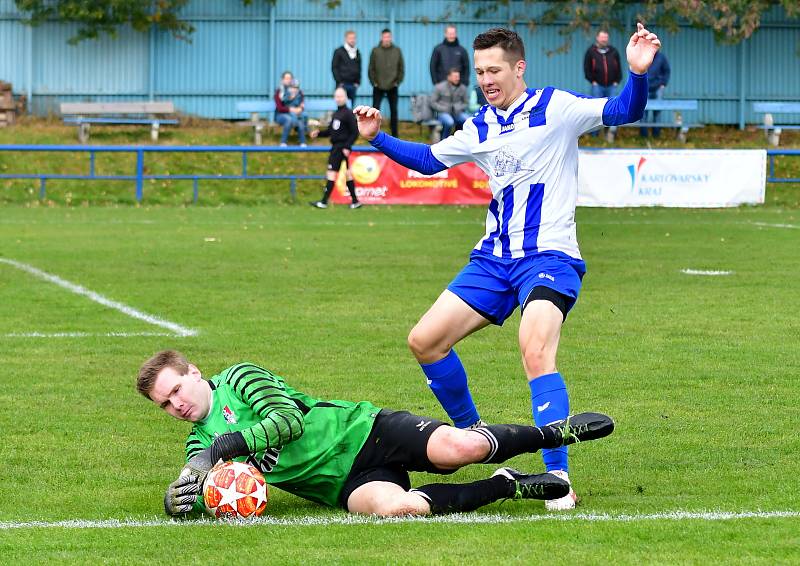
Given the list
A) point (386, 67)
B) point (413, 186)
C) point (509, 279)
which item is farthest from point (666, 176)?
point (509, 279)

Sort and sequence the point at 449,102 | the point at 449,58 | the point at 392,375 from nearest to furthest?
the point at 392,375
the point at 449,58
the point at 449,102

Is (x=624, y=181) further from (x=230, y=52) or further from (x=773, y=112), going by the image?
(x=230, y=52)

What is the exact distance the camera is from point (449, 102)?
28922 mm

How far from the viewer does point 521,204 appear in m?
6.77

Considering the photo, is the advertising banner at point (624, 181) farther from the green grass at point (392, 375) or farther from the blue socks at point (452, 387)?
the blue socks at point (452, 387)

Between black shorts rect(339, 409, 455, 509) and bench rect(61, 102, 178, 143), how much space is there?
25.8 m

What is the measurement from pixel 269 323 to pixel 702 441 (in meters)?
5.35

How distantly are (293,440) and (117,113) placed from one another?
1063 inches

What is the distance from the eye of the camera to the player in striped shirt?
6.61m

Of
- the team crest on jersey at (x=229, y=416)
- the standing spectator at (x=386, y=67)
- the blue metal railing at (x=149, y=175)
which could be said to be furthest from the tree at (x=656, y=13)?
the team crest on jersey at (x=229, y=416)

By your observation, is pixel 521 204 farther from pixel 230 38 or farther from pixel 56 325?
pixel 230 38

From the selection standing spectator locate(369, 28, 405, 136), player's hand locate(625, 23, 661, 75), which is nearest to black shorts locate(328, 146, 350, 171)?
standing spectator locate(369, 28, 405, 136)

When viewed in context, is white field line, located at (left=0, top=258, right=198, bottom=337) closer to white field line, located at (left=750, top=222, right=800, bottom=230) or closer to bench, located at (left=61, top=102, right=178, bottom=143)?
white field line, located at (left=750, top=222, right=800, bottom=230)

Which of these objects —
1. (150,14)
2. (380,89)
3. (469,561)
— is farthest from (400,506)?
(150,14)
